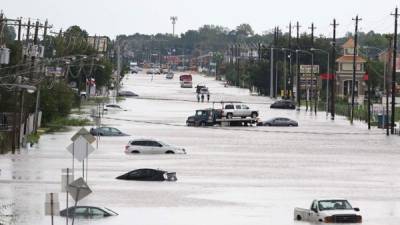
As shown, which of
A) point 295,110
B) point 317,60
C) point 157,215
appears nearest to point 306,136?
point 295,110

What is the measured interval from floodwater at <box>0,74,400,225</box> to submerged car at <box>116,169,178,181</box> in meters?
0.69

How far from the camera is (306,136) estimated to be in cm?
9669

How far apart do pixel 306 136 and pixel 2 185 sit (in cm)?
4411

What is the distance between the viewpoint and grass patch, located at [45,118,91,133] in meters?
101

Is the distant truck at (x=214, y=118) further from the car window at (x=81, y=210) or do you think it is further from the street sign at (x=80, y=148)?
the car window at (x=81, y=210)

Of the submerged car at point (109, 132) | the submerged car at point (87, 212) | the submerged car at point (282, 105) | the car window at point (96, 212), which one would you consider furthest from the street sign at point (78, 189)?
the submerged car at point (282, 105)

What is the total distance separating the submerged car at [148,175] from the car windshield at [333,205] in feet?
55.0

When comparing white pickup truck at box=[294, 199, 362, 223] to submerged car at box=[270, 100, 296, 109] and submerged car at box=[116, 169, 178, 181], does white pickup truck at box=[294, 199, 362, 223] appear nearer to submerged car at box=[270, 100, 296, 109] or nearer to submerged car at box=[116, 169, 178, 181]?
submerged car at box=[116, 169, 178, 181]

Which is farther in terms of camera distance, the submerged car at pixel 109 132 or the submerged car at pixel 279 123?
the submerged car at pixel 279 123

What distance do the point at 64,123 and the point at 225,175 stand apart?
43.6m

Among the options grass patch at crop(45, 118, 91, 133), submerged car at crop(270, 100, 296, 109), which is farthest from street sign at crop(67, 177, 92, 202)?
submerged car at crop(270, 100, 296, 109)

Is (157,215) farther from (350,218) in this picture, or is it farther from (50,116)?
(50,116)

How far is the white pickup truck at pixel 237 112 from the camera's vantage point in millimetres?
108688

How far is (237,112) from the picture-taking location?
109 metres
